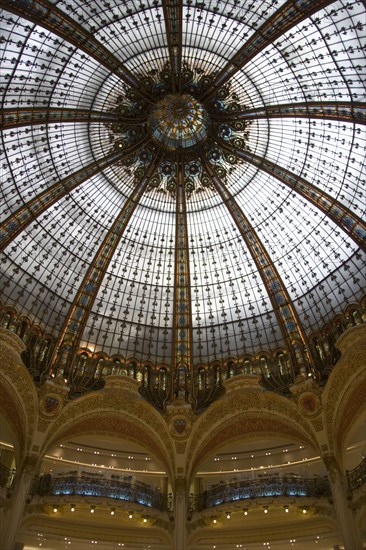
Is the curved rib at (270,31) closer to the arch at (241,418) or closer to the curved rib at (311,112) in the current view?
the curved rib at (311,112)

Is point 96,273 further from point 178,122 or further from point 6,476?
point 6,476

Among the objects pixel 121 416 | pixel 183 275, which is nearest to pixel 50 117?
pixel 183 275

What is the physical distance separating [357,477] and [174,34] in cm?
2158

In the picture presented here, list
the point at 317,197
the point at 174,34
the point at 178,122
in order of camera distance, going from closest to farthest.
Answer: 1. the point at 174,34
2. the point at 317,197
3. the point at 178,122

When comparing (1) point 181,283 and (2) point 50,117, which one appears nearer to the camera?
(2) point 50,117

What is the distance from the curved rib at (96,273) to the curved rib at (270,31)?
5931mm

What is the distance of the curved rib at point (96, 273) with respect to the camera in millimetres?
28456

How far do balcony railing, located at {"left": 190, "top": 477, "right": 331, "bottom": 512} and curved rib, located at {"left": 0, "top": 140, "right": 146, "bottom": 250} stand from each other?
15466mm

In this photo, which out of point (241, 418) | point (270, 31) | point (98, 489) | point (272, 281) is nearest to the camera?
point (270, 31)

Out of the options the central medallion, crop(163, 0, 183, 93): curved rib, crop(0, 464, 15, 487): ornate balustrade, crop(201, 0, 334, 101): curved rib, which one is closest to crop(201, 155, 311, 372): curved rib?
the central medallion

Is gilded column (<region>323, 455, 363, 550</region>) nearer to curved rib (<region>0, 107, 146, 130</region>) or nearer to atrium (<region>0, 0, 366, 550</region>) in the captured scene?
atrium (<region>0, 0, 366, 550</region>)

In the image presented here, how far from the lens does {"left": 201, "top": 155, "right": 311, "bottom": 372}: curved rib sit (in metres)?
27.3

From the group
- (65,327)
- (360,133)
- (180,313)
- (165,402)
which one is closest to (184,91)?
(360,133)

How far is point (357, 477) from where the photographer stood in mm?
22469
